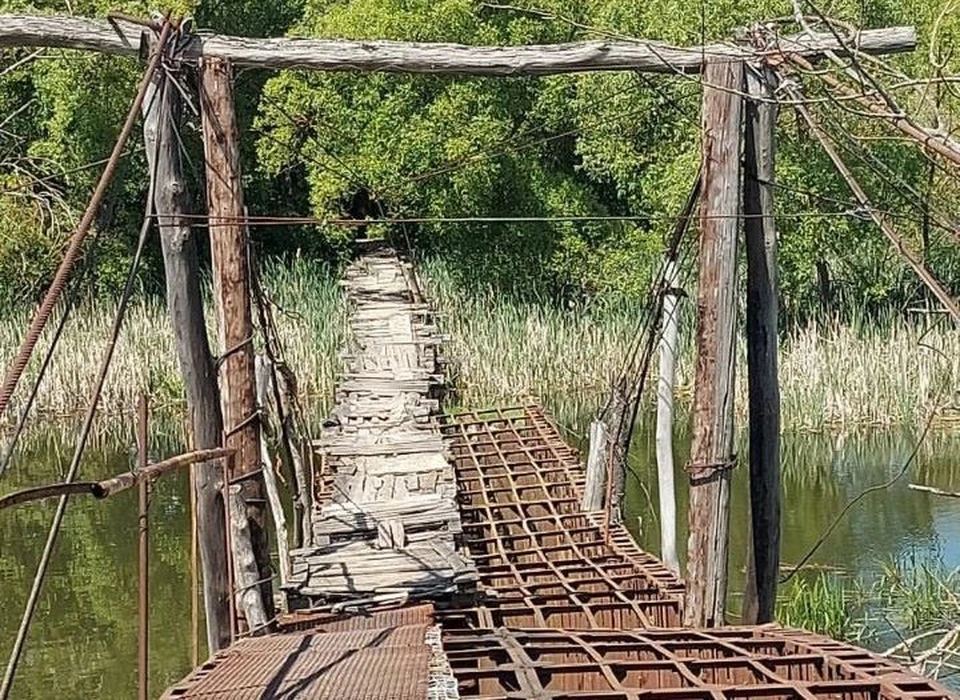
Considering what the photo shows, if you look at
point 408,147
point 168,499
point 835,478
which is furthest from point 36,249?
point 835,478

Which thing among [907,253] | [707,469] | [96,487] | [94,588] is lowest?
[94,588]

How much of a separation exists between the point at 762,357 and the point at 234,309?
1.77 meters

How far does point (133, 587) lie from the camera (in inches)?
345

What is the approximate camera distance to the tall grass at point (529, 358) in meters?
10.8

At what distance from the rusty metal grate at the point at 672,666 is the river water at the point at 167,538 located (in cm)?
319

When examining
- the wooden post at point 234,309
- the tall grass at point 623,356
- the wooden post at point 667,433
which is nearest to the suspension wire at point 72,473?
the wooden post at point 234,309

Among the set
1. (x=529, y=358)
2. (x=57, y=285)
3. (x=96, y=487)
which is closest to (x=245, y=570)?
(x=57, y=285)

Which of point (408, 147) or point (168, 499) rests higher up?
point (408, 147)

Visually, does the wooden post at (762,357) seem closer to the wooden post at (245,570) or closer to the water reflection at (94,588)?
the wooden post at (245,570)

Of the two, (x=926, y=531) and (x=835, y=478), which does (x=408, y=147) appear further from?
(x=926, y=531)

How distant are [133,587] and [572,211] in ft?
26.4

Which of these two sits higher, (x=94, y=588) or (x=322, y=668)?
(x=322, y=668)

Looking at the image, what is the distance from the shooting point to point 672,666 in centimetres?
379

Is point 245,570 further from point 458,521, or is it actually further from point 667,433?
point 667,433
